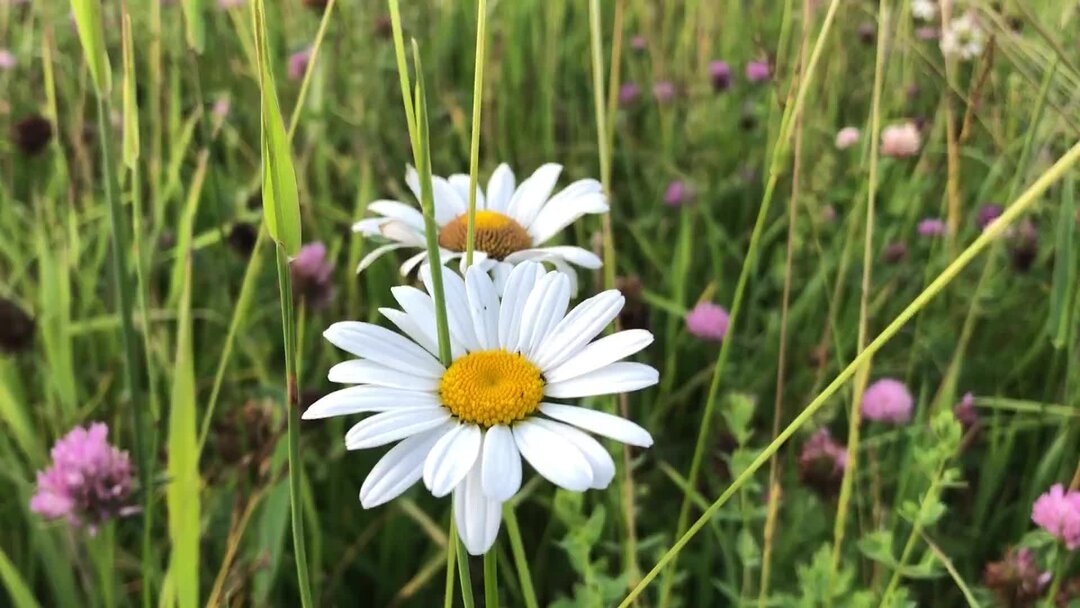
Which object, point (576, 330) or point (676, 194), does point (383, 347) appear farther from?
point (676, 194)

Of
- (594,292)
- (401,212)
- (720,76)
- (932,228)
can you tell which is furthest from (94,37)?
(720,76)

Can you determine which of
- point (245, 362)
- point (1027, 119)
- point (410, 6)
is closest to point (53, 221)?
point (245, 362)

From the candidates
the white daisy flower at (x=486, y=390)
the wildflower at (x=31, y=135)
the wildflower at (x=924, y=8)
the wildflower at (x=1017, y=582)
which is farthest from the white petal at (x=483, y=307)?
the wildflower at (x=924, y=8)

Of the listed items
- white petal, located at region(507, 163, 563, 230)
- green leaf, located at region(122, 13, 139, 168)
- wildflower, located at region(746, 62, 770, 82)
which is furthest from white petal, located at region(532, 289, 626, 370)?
wildflower, located at region(746, 62, 770, 82)

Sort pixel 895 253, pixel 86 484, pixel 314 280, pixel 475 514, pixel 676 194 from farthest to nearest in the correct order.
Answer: pixel 676 194 < pixel 895 253 < pixel 314 280 < pixel 86 484 < pixel 475 514

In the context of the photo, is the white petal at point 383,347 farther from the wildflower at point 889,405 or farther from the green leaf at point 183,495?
the wildflower at point 889,405

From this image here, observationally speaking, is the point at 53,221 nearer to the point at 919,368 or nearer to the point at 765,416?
the point at 765,416

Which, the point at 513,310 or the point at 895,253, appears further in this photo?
the point at 895,253
